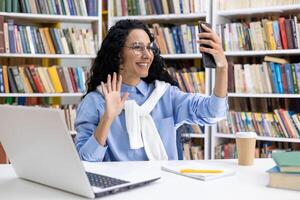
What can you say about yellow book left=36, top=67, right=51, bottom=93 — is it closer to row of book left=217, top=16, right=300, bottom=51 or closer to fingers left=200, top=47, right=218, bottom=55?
row of book left=217, top=16, right=300, bottom=51

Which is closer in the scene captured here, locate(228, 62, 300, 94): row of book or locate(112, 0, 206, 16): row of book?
locate(228, 62, 300, 94): row of book

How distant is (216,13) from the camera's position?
11.0 feet

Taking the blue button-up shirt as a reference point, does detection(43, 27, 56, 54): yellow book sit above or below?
above

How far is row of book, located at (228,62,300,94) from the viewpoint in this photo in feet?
10.3

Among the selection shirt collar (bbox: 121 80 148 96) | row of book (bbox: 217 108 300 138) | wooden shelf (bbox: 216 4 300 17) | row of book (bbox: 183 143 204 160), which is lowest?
row of book (bbox: 183 143 204 160)

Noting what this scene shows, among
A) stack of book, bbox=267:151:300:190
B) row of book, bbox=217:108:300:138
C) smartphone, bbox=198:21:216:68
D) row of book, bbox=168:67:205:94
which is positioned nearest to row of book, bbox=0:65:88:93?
row of book, bbox=168:67:205:94

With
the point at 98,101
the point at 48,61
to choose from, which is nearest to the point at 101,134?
the point at 98,101

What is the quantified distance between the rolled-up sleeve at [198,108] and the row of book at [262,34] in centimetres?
143

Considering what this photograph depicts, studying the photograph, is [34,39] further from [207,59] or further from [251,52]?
[207,59]

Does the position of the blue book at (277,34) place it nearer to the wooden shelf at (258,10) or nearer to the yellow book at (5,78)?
the wooden shelf at (258,10)

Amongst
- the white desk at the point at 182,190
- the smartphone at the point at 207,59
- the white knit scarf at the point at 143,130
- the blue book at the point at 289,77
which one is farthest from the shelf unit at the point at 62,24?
the white desk at the point at 182,190

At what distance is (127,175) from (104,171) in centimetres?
11

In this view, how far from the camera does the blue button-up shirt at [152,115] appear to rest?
5.76ft

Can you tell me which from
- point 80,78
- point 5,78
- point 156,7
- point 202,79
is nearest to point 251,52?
point 202,79
